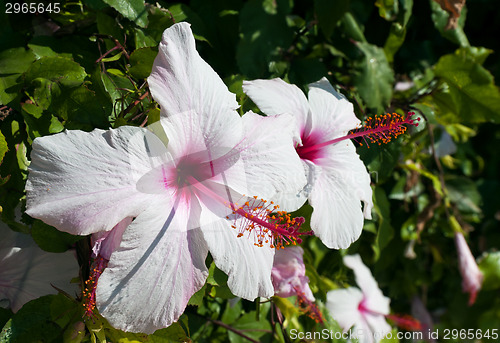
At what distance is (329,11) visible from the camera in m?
1.08

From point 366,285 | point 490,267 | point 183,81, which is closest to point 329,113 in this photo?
point 183,81

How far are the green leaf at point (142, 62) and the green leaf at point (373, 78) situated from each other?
0.57 metres

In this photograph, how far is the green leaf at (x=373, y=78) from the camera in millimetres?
1150

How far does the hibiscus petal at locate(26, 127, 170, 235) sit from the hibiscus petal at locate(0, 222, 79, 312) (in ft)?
0.71

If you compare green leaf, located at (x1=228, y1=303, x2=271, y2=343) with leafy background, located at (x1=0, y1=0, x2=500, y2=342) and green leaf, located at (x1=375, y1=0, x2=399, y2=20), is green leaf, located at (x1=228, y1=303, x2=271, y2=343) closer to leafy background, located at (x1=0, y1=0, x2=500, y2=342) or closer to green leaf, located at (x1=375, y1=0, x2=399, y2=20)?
leafy background, located at (x1=0, y1=0, x2=500, y2=342)

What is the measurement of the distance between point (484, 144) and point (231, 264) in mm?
2070

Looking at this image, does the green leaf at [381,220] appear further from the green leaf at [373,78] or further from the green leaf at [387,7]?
the green leaf at [387,7]

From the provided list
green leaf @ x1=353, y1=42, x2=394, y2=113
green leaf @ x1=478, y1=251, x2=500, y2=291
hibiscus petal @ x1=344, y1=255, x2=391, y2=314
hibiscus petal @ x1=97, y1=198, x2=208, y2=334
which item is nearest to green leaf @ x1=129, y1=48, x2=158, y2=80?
hibiscus petal @ x1=97, y1=198, x2=208, y2=334

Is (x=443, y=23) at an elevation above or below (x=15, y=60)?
below

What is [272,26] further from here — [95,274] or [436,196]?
[436,196]

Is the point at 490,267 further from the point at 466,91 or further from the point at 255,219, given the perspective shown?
the point at 255,219

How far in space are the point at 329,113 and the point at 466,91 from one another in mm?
656

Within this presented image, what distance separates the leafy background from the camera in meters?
0.74

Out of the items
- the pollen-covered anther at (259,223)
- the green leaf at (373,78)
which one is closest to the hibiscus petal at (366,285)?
the green leaf at (373,78)
